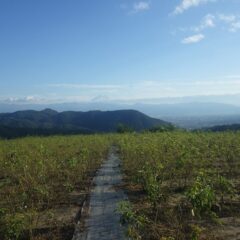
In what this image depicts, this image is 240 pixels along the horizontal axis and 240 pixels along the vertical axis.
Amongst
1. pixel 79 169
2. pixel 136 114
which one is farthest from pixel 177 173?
pixel 136 114

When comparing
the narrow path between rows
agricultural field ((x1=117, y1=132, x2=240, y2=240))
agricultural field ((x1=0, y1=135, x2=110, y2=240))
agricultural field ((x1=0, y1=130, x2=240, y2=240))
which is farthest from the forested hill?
the narrow path between rows

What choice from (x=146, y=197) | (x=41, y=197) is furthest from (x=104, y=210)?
(x=41, y=197)

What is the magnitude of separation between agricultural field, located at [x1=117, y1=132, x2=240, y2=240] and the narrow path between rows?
0.35 metres

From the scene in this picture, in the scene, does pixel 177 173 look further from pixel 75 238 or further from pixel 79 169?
pixel 75 238

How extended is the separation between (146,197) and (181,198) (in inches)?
33.2

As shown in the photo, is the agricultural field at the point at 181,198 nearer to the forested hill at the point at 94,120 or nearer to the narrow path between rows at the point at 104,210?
the narrow path between rows at the point at 104,210

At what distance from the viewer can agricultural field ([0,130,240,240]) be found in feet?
25.8

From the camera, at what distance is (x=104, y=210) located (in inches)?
393

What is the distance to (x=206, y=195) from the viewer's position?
7316 millimetres

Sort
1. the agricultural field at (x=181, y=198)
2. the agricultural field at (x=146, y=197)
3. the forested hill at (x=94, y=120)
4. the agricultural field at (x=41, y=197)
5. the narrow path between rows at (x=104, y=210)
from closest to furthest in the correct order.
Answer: the agricultural field at (x=181, y=198)
the agricultural field at (x=146, y=197)
the narrow path between rows at (x=104, y=210)
the agricultural field at (x=41, y=197)
the forested hill at (x=94, y=120)

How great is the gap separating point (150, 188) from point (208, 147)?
1152cm

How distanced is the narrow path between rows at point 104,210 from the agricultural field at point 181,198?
0.35m

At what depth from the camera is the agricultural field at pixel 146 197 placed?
786 cm

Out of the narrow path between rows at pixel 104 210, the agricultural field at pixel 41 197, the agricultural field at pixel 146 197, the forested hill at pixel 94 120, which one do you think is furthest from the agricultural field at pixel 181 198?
the forested hill at pixel 94 120
